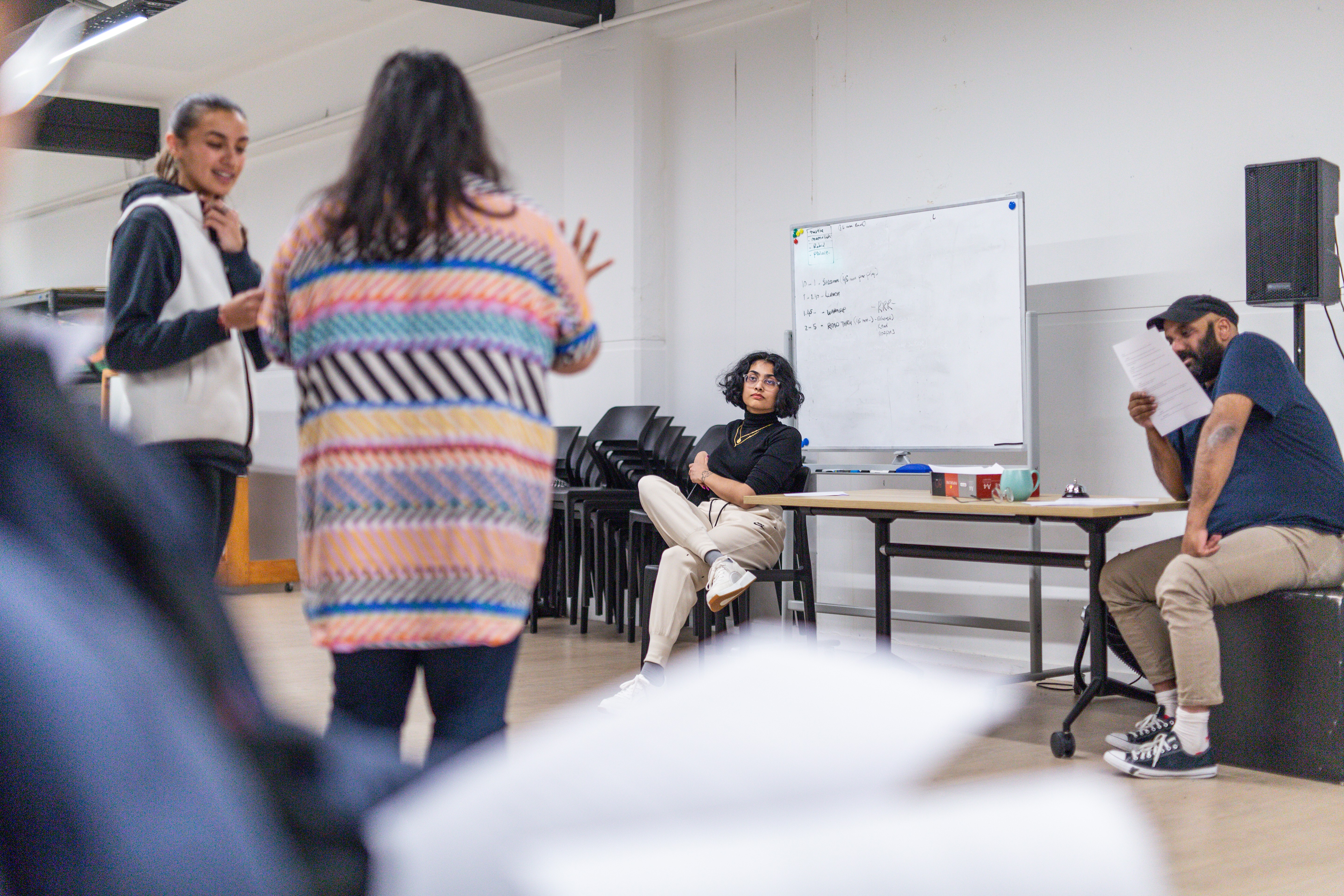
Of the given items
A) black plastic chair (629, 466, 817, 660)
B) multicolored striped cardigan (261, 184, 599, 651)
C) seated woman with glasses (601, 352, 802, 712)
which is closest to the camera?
multicolored striped cardigan (261, 184, 599, 651)

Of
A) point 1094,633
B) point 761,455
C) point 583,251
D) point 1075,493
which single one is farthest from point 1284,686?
point 583,251

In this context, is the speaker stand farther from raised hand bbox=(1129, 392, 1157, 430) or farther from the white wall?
raised hand bbox=(1129, 392, 1157, 430)

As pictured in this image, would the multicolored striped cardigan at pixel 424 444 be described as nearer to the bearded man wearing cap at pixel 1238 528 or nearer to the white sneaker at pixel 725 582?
the bearded man wearing cap at pixel 1238 528

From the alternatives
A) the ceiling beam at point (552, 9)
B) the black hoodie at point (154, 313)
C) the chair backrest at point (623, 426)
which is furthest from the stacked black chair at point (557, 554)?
the black hoodie at point (154, 313)

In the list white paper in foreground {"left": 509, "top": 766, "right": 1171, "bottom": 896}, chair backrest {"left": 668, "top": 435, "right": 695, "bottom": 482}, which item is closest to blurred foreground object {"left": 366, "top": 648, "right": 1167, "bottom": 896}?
white paper in foreground {"left": 509, "top": 766, "right": 1171, "bottom": 896}

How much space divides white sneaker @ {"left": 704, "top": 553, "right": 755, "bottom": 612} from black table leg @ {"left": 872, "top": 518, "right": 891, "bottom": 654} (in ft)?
1.37

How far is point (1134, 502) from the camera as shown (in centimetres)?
331

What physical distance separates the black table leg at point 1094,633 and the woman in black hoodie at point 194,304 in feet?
7.73

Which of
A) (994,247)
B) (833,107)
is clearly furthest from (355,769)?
(833,107)

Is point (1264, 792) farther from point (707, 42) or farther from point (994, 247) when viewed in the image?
point (707, 42)

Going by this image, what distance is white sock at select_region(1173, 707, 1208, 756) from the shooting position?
121 inches

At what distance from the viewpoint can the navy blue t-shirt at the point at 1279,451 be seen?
10.2ft

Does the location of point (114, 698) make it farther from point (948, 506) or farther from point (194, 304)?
point (948, 506)

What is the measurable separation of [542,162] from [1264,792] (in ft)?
17.1
